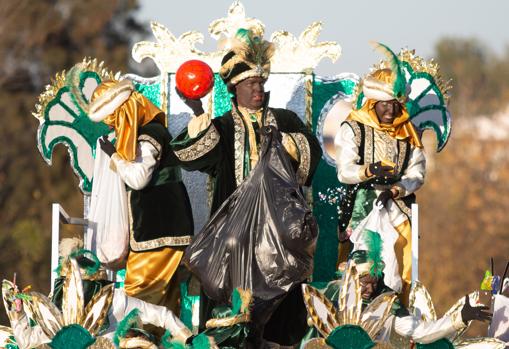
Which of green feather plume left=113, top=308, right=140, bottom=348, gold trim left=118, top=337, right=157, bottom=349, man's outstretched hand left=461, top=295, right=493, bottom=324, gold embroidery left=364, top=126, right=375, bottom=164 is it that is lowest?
gold trim left=118, top=337, right=157, bottom=349

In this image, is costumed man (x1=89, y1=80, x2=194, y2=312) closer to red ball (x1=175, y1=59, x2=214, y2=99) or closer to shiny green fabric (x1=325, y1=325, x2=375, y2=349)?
red ball (x1=175, y1=59, x2=214, y2=99)

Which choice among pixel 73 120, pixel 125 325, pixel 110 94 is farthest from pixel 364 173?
pixel 73 120

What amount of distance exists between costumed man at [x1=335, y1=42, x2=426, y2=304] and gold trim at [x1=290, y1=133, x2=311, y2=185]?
330 millimetres

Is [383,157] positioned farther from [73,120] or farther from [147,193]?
[73,120]

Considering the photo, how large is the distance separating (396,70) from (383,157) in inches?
23.5

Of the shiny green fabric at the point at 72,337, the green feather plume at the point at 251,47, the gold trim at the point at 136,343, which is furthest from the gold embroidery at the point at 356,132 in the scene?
the shiny green fabric at the point at 72,337

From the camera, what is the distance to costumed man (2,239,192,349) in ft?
37.9

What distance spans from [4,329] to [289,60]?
3003 mm

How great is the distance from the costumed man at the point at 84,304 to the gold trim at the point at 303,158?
4.50ft

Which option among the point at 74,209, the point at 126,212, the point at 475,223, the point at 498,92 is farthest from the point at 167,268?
the point at 498,92

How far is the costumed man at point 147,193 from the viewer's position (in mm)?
12359

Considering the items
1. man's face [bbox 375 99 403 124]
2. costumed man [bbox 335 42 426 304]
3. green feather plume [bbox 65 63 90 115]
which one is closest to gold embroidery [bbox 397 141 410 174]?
costumed man [bbox 335 42 426 304]

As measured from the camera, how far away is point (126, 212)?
1251cm

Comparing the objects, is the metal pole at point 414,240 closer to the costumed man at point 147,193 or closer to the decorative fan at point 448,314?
the decorative fan at point 448,314
